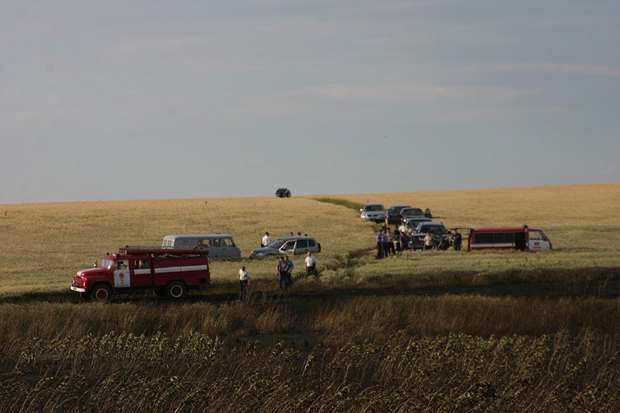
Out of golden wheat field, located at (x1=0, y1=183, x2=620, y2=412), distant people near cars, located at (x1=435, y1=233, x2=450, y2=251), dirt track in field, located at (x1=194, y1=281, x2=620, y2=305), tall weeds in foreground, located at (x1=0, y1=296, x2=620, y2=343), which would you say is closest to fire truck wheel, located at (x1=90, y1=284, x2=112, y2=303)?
golden wheat field, located at (x1=0, y1=183, x2=620, y2=412)

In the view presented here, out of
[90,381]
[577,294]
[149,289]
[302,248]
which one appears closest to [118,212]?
[302,248]

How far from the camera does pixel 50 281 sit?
44094 millimetres

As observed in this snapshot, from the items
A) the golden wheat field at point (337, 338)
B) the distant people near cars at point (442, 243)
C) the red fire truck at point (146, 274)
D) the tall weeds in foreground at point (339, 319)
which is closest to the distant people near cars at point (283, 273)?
the golden wheat field at point (337, 338)

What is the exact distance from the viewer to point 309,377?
727 inches

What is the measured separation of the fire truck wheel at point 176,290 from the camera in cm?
3853

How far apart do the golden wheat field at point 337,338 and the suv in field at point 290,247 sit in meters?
1.40

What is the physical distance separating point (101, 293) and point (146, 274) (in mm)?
1906

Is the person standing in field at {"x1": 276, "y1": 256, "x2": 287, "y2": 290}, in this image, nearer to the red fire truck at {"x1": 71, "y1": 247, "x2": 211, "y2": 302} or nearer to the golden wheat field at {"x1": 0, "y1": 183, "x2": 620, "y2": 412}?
the golden wheat field at {"x1": 0, "y1": 183, "x2": 620, "y2": 412}

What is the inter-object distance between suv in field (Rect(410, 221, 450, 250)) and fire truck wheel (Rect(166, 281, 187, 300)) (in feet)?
78.4

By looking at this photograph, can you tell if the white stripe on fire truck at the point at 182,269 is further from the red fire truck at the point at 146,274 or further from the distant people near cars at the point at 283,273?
the distant people near cars at the point at 283,273

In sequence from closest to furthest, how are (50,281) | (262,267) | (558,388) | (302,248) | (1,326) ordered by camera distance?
1. (558,388)
2. (1,326)
3. (50,281)
4. (262,267)
5. (302,248)

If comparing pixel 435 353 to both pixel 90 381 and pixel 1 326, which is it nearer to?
pixel 90 381

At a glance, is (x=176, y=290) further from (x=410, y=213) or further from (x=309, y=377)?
(x=410, y=213)

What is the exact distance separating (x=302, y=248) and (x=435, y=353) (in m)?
37.5
